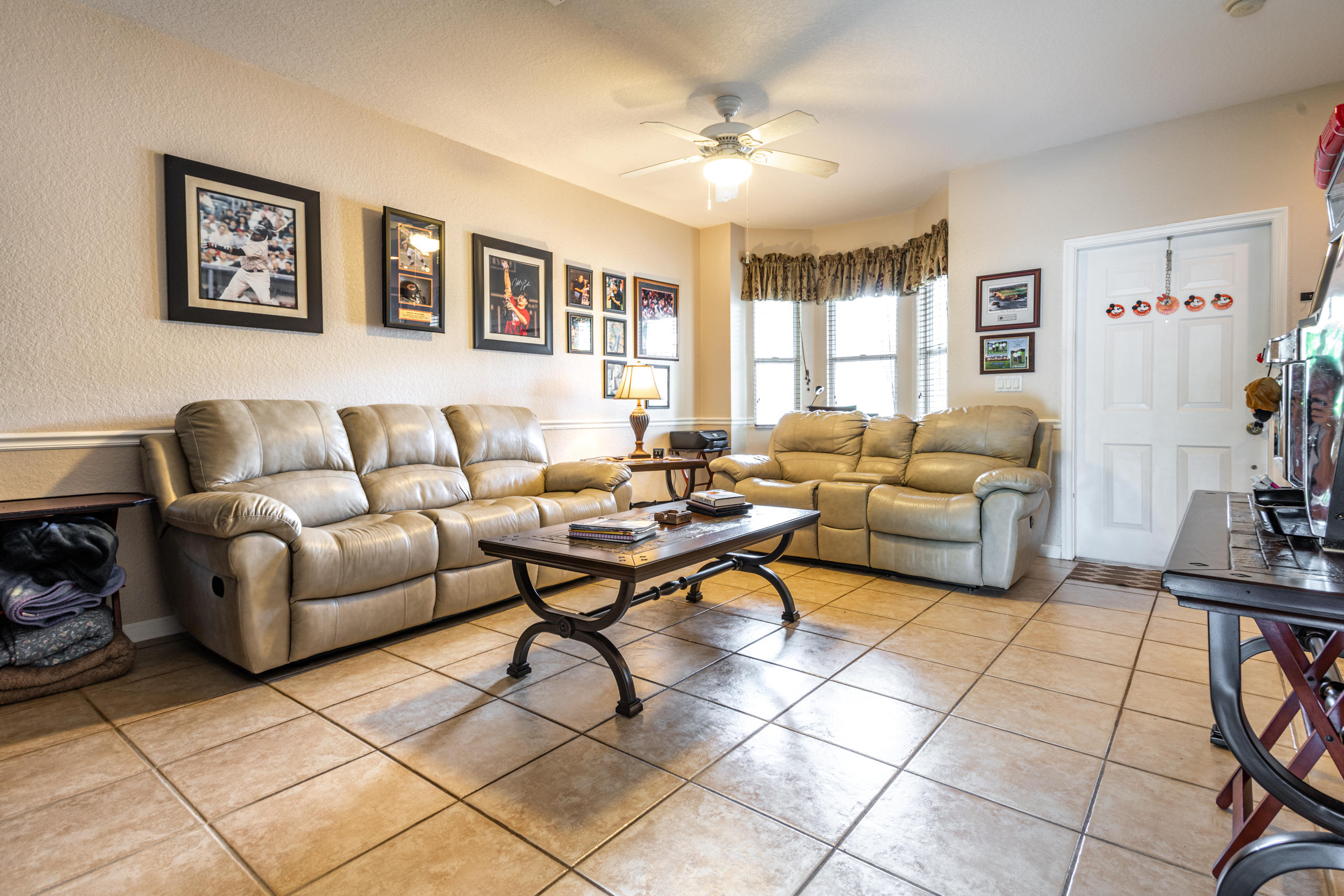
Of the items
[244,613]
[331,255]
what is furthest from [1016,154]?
[244,613]

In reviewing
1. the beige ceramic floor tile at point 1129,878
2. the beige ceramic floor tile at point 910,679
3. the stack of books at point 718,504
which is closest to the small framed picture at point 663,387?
the stack of books at point 718,504

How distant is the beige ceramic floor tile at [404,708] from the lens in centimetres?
202

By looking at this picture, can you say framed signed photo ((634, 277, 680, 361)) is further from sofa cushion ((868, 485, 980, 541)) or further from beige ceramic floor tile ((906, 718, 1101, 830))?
beige ceramic floor tile ((906, 718, 1101, 830))

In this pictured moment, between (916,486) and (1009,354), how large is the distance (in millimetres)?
1194

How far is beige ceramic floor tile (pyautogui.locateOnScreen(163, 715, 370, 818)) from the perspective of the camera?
1682mm

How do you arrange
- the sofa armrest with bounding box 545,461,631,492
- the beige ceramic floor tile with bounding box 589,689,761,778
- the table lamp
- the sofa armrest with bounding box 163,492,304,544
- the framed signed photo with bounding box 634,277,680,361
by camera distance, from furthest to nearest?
the framed signed photo with bounding box 634,277,680,361
the table lamp
the sofa armrest with bounding box 545,461,631,492
the sofa armrest with bounding box 163,492,304,544
the beige ceramic floor tile with bounding box 589,689,761,778

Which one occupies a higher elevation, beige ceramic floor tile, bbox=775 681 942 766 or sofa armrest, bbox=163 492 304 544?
sofa armrest, bbox=163 492 304 544

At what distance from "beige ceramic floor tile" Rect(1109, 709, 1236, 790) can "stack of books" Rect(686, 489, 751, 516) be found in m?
1.59

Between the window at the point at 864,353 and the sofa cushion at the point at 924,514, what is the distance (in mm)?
1935

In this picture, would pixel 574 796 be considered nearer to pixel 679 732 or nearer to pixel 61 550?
pixel 679 732

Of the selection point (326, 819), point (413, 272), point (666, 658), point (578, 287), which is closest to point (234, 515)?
point (326, 819)

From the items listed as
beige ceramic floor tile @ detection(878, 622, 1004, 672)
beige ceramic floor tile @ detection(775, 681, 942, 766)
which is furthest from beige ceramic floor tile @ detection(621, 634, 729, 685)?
beige ceramic floor tile @ detection(878, 622, 1004, 672)

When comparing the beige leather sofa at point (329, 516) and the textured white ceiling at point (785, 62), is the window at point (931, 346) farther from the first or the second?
the beige leather sofa at point (329, 516)

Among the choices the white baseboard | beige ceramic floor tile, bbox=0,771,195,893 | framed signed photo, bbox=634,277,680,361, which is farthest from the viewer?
framed signed photo, bbox=634,277,680,361
